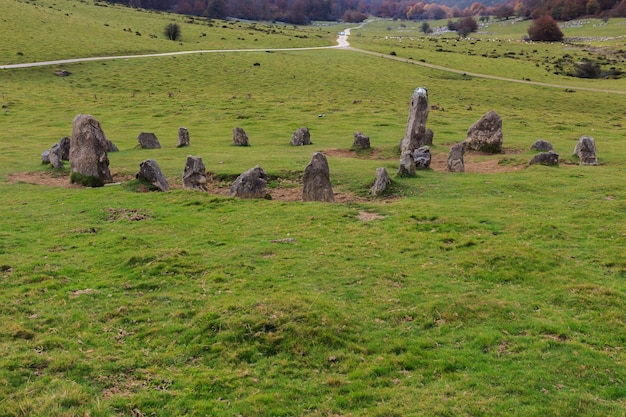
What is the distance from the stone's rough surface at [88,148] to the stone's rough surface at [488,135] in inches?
874

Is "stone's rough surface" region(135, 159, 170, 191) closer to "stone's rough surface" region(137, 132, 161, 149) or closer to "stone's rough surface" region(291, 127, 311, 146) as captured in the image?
"stone's rough surface" region(137, 132, 161, 149)

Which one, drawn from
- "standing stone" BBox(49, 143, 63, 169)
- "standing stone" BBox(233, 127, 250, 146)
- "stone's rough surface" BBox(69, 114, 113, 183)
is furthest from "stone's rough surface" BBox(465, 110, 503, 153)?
"standing stone" BBox(49, 143, 63, 169)

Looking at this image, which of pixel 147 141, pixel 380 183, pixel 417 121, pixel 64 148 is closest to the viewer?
pixel 380 183

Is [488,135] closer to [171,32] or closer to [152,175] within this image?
[152,175]

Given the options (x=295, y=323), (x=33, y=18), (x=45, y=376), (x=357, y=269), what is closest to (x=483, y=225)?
(x=357, y=269)

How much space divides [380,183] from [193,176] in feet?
28.6

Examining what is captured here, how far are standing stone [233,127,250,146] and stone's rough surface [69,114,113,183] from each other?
12.0 meters

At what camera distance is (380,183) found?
22.9 metres

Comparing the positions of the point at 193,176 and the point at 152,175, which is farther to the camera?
the point at 193,176

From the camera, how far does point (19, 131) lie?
4222cm

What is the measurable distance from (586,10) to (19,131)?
660 ft

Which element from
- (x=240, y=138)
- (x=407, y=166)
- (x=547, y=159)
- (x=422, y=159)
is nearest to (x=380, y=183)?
(x=407, y=166)

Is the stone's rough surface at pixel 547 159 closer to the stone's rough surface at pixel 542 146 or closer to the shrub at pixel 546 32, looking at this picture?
the stone's rough surface at pixel 542 146

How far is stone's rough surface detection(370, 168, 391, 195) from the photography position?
22766mm
